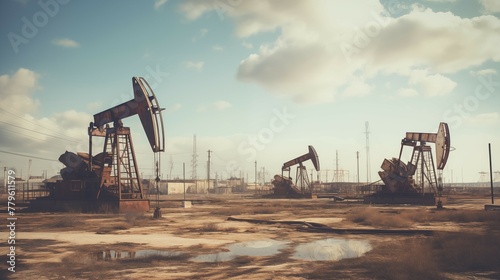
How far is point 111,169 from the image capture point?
22875mm

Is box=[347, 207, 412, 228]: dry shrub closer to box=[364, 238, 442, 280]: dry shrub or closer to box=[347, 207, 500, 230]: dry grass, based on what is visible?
box=[347, 207, 500, 230]: dry grass

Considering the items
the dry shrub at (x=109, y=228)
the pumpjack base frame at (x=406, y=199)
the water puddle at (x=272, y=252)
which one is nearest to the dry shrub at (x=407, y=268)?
the water puddle at (x=272, y=252)

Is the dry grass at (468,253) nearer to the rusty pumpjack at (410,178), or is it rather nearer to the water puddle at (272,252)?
the water puddle at (272,252)

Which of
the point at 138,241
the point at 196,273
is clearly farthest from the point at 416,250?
the point at 138,241

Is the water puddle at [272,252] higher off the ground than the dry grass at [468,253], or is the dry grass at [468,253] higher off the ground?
the dry grass at [468,253]

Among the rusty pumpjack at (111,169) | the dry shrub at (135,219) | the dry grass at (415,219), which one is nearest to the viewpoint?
the dry grass at (415,219)

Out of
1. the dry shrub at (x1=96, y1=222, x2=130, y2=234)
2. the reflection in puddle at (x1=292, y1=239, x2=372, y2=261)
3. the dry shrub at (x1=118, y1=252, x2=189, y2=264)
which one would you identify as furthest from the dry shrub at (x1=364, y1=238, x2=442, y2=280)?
the dry shrub at (x1=96, y1=222, x2=130, y2=234)

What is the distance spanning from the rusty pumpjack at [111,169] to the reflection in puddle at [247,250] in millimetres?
9675

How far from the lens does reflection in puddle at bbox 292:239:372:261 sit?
28.3ft

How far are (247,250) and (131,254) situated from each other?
2.80 m

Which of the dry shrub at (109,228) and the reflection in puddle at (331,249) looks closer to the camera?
the reflection in puddle at (331,249)

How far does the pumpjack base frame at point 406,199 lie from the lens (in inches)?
1094

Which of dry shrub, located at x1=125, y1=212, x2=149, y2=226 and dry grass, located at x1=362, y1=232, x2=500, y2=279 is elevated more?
dry grass, located at x1=362, y1=232, x2=500, y2=279

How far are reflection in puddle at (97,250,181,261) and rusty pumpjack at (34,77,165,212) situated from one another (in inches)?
392
